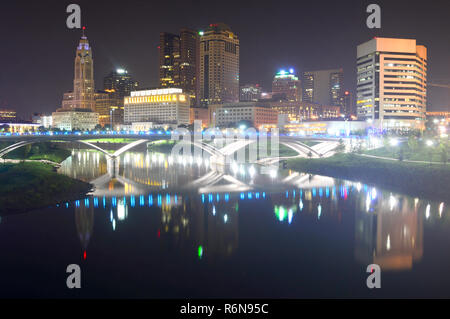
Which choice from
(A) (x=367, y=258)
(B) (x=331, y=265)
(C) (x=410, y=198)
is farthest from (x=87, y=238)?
(C) (x=410, y=198)

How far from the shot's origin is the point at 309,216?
2797 cm

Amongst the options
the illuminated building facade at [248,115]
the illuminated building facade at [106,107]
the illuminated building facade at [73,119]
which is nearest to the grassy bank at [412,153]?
the illuminated building facade at [248,115]

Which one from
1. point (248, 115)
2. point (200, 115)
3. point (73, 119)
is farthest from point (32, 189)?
point (200, 115)

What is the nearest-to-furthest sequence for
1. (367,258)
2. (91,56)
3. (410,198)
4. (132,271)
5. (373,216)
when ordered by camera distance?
(132,271), (367,258), (373,216), (410,198), (91,56)

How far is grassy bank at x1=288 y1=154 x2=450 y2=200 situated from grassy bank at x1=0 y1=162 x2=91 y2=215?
29.6 metres

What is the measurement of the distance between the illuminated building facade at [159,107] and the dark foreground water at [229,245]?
116611mm

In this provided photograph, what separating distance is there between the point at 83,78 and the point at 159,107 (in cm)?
5088

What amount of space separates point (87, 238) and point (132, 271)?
19.6 ft

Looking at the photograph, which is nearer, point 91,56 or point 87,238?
point 87,238

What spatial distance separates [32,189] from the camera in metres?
30.2

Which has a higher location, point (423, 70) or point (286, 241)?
point (423, 70)

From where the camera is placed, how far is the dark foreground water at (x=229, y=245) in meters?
15.8
